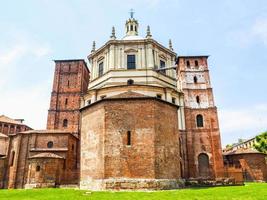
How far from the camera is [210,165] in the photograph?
989 inches

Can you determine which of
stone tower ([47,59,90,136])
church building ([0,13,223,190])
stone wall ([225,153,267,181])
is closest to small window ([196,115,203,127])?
church building ([0,13,223,190])

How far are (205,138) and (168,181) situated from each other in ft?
38.7

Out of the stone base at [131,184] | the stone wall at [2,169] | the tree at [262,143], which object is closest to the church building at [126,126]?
the stone base at [131,184]

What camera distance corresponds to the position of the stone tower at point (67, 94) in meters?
31.4

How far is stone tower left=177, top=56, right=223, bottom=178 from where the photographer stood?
25.1m

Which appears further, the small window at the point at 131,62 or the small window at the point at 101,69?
the small window at the point at 101,69

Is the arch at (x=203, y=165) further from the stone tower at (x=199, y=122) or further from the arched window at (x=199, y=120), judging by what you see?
the arched window at (x=199, y=120)

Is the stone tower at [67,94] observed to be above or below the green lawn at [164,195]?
above

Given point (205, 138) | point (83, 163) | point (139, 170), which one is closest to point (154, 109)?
point (139, 170)

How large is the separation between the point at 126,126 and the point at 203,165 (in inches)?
512

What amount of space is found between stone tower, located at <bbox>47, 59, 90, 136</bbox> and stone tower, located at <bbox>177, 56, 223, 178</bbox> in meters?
14.4

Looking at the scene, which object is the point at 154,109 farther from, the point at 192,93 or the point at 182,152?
the point at 192,93

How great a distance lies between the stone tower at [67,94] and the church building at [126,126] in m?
0.14

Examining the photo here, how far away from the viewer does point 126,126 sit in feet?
54.5
